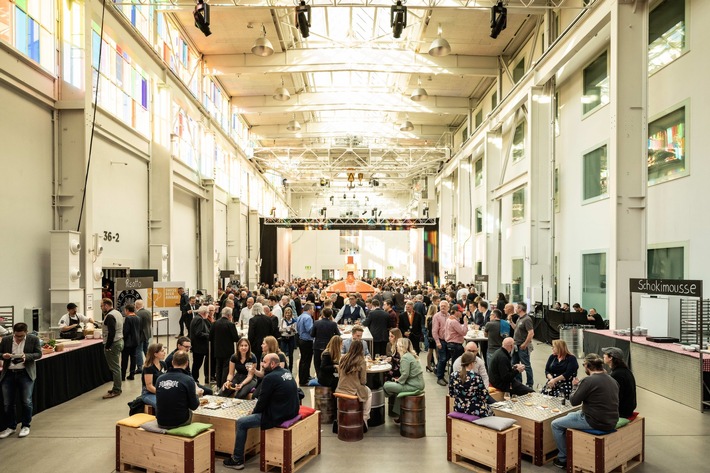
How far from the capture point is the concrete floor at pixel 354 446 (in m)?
5.61

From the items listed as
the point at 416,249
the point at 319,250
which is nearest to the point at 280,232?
the point at 416,249

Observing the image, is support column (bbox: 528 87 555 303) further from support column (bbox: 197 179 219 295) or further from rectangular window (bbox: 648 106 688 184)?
support column (bbox: 197 179 219 295)

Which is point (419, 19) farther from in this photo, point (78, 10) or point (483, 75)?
point (78, 10)

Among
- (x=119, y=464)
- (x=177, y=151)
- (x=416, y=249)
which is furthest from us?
(x=416, y=249)

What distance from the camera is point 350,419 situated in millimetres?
6414

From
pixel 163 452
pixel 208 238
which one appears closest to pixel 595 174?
pixel 163 452

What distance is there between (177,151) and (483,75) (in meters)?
11.3

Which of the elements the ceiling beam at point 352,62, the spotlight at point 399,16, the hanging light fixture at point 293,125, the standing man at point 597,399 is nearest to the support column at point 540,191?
the ceiling beam at point 352,62

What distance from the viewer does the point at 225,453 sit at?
230 inches

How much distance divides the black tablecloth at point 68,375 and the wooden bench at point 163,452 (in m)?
2.32

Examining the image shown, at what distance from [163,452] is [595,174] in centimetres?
1234

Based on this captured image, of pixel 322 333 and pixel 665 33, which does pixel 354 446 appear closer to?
pixel 322 333

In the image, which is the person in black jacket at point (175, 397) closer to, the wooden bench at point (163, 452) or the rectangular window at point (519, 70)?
the wooden bench at point (163, 452)

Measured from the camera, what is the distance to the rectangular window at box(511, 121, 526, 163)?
62.4 feet
